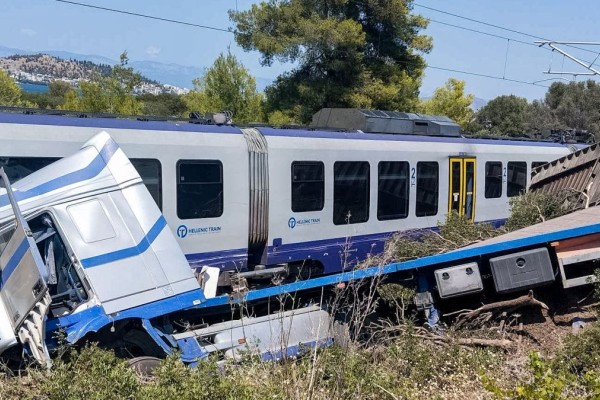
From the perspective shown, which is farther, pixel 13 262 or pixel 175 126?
pixel 175 126

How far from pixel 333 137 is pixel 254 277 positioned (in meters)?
3.03

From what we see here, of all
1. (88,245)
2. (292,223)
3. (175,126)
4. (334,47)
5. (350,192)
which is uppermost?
(334,47)

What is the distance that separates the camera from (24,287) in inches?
A: 223

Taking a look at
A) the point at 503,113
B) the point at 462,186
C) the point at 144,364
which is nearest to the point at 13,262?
the point at 144,364

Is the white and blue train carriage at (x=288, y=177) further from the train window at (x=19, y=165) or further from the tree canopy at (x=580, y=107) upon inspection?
the tree canopy at (x=580, y=107)

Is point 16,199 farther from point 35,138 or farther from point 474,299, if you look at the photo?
point 474,299

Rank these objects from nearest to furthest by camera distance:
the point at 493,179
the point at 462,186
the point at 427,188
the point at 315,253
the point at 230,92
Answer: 1. the point at 315,253
2. the point at 427,188
3. the point at 462,186
4. the point at 493,179
5. the point at 230,92

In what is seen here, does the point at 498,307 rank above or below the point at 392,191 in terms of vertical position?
below

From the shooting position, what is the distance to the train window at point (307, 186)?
11461 mm

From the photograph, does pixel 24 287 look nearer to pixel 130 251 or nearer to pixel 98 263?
pixel 98 263

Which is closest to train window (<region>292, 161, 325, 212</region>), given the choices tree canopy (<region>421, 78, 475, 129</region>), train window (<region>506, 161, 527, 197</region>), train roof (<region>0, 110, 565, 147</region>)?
train roof (<region>0, 110, 565, 147</region>)

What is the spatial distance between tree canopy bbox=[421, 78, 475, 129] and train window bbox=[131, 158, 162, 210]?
3174 centimetres

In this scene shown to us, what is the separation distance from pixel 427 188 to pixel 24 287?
9.73 meters

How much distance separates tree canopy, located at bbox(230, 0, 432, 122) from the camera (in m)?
24.2
